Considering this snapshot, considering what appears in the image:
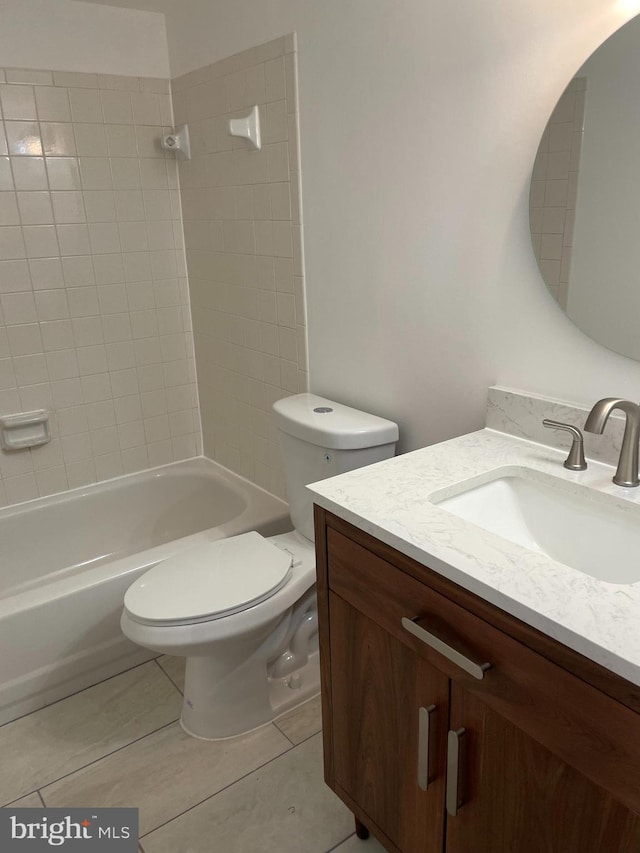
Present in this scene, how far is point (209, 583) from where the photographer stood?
170 cm

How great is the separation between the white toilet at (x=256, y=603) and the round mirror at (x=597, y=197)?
62cm

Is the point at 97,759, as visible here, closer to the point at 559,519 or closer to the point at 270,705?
the point at 270,705

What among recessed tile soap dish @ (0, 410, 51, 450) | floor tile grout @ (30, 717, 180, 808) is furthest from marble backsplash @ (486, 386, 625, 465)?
recessed tile soap dish @ (0, 410, 51, 450)

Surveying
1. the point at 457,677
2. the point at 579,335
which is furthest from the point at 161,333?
the point at 457,677

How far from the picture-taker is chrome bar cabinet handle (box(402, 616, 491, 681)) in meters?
0.93

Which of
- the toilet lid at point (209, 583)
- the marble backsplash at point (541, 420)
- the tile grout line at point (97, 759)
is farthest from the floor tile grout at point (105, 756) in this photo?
the marble backsplash at point (541, 420)

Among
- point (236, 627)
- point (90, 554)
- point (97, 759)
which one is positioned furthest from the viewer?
point (90, 554)

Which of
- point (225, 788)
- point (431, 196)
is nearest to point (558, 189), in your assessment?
point (431, 196)

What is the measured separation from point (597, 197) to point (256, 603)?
3.96ft

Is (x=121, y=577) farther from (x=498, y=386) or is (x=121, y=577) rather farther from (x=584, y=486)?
(x=584, y=486)

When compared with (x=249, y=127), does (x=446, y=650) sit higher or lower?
lower

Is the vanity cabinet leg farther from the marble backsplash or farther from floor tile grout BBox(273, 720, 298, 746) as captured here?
the marble backsplash

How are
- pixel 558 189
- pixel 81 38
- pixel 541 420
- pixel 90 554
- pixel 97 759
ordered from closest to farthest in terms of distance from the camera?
pixel 558 189
pixel 541 420
pixel 97 759
pixel 81 38
pixel 90 554

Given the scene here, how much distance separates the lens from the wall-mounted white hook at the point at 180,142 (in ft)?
7.88
